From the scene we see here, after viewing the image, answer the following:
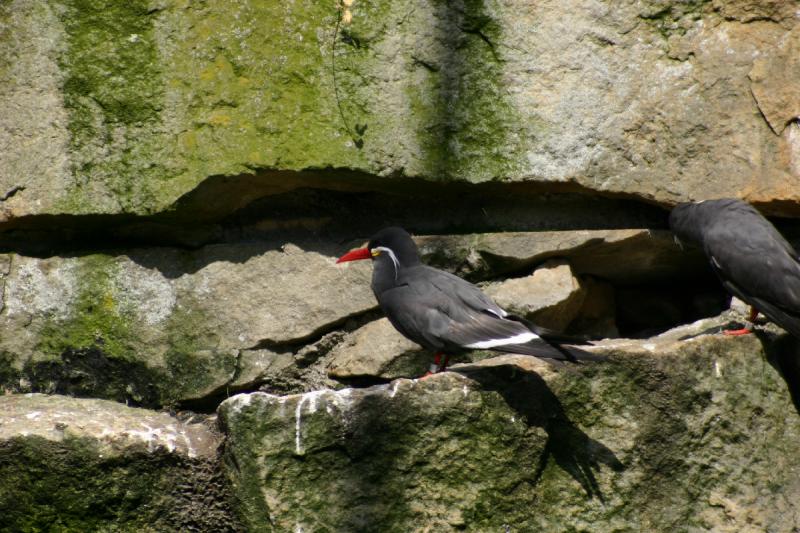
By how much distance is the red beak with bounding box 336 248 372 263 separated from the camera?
404cm

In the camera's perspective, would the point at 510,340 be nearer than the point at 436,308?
Yes

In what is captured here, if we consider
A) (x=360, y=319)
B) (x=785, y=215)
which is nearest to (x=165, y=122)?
(x=360, y=319)

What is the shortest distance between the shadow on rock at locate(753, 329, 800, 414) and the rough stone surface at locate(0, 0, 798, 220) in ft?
1.71

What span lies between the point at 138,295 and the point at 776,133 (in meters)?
2.49

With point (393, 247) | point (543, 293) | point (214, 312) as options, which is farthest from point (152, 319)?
point (543, 293)

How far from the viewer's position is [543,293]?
4086 millimetres

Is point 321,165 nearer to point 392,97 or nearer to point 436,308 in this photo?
point 392,97

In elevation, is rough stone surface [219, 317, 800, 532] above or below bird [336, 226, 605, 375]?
below

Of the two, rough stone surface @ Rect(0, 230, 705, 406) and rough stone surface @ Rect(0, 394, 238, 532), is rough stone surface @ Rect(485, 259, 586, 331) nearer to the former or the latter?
rough stone surface @ Rect(0, 230, 705, 406)

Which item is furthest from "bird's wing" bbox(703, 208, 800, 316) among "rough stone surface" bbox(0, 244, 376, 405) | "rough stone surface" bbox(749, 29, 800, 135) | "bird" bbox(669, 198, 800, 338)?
"rough stone surface" bbox(0, 244, 376, 405)

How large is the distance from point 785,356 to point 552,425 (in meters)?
1.05

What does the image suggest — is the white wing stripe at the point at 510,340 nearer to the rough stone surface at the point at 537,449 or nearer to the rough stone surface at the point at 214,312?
the rough stone surface at the point at 537,449

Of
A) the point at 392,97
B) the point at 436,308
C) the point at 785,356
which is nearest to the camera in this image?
the point at 436,308

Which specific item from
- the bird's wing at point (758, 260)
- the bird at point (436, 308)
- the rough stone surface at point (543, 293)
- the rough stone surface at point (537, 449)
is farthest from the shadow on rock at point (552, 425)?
the bird's wing at point (758, 260)
